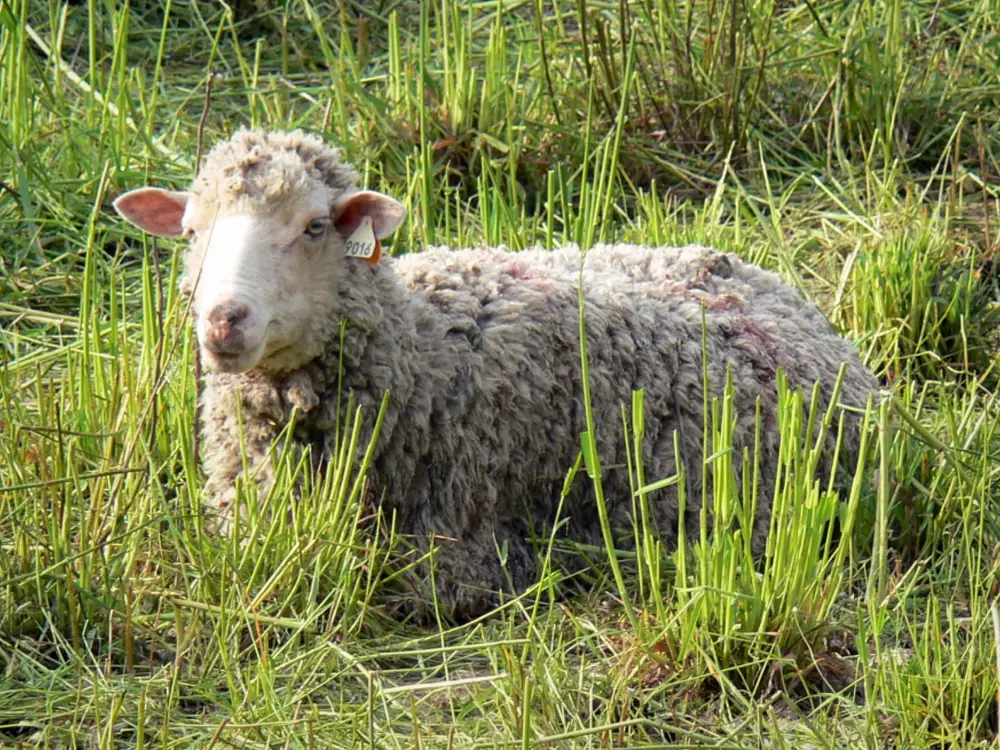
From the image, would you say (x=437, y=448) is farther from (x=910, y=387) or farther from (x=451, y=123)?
(x=451, y=123)

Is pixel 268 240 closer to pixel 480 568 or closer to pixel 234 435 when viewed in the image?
pixel 234 435


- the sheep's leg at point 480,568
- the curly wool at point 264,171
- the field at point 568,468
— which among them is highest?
the curly wool at point 264,171

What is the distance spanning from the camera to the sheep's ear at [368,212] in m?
3.22

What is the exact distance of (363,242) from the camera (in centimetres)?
321

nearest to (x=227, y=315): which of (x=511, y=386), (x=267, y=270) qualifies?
(x=267, y=270)

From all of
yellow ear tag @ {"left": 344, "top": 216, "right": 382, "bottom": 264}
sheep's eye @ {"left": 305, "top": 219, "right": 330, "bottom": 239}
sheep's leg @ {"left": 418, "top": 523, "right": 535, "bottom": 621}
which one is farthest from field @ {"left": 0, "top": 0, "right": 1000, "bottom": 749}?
yellow ear tag @ {"left": 344, "top": 216, "right": 382, "bottom": 264}

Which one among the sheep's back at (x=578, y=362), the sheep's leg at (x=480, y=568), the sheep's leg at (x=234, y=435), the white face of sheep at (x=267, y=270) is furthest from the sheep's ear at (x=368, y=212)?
the sheep's leg at (x=480, y=568)

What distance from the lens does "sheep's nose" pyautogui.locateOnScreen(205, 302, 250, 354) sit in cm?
289

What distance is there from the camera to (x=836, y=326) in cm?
452

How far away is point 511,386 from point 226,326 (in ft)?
2.56

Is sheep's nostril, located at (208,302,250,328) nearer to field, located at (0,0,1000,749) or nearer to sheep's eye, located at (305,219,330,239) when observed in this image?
field, located at (0,0,1000,749)

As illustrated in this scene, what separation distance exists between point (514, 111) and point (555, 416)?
1.76 meters

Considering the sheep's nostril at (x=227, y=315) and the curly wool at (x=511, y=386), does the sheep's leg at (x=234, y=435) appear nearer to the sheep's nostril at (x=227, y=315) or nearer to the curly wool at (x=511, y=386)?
the curly wool at (x=511, y=386)

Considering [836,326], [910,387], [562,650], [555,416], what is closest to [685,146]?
[836,326]
